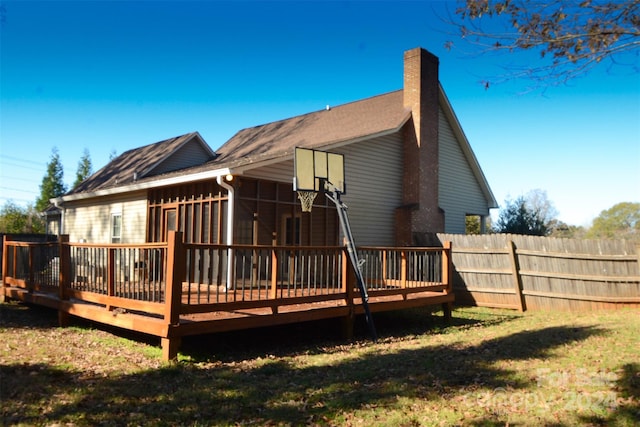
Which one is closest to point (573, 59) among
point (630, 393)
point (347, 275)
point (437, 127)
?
point (630, 393)

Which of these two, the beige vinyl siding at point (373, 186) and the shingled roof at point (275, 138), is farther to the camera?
the shingled roof at point (275, 138)

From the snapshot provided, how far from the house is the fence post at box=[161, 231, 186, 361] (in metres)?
4.16

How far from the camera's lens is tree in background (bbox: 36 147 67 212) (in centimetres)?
4809

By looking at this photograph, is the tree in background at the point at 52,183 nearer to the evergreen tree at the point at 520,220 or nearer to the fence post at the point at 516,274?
the evergreen tree at the point at 520,220

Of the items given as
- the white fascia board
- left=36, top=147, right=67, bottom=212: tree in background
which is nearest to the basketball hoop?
the white fascia board

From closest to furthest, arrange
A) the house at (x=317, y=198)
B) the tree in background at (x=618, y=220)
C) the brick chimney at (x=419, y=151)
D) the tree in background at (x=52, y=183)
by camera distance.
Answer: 1. the house at (x=317, y=198)
2. the brick chimney at (x=419, y=151)
3. the tree in background at (x=52, y=183)
4. the tree in background at (x=618, y=220)

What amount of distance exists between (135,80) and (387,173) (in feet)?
58.7

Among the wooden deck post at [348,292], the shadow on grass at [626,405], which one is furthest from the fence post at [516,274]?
the shadow on grass at [626,405]

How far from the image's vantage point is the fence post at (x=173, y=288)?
6219mm

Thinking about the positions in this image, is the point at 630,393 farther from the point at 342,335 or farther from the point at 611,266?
the point at 611,266

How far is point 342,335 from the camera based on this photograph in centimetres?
882

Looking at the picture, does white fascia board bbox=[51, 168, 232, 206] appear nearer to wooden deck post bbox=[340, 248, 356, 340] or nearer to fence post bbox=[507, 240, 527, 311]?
wooden deck post bbox=[340, 248, 356, 340]

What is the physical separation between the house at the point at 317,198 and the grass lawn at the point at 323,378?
372 centimetres

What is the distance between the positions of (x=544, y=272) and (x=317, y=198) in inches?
241
